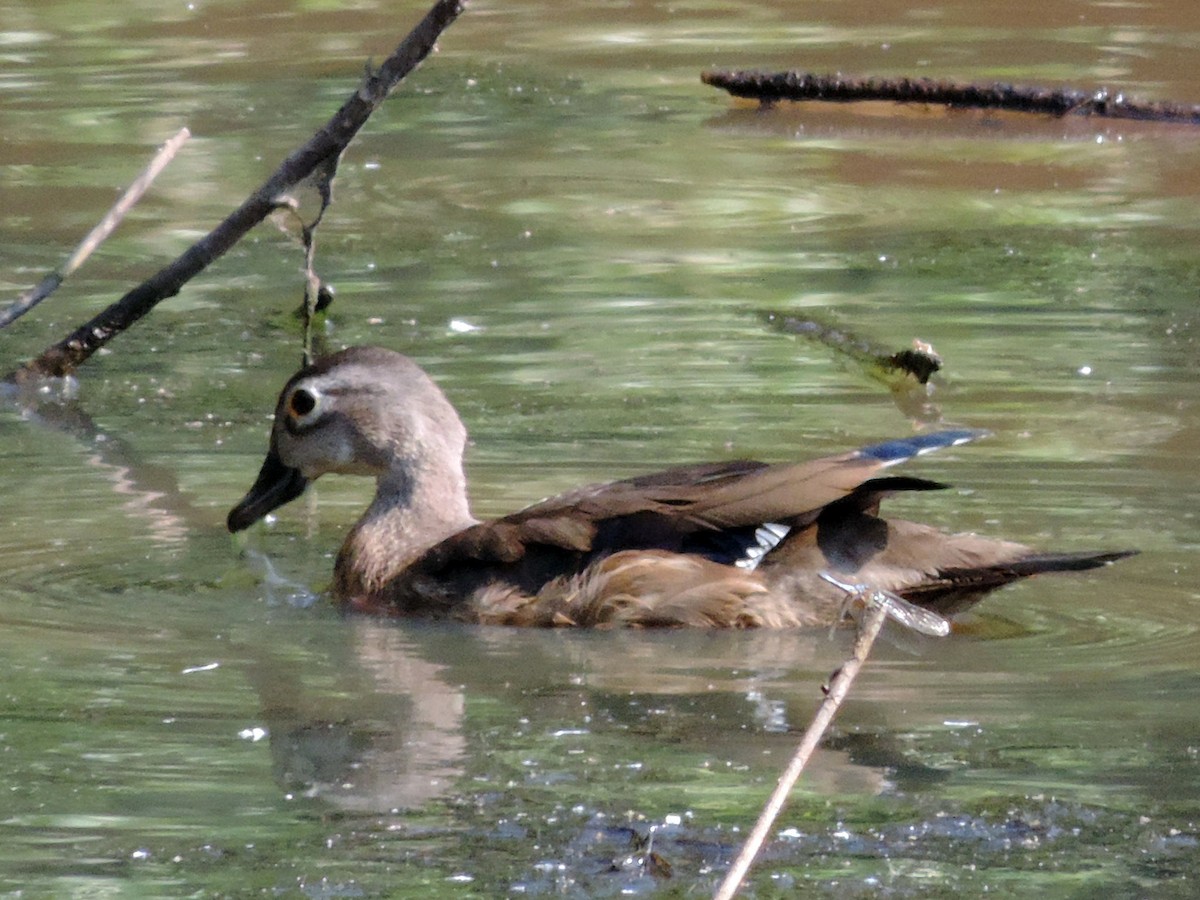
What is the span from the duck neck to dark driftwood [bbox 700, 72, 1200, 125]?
6.14m

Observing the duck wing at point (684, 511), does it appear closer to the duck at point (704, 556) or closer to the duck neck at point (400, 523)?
the duck at point (704, 556)

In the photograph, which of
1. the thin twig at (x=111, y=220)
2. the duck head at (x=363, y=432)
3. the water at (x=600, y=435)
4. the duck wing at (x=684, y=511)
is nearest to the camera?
the water at (x=600, y=435)

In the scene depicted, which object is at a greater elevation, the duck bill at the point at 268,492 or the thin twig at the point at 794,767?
the thin twig at the point at 794,767

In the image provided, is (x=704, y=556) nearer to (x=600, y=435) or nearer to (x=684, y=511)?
(x=684, y=511)

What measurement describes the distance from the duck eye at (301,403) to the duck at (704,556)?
1.77 feet

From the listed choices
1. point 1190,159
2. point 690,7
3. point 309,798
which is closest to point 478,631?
point 309,798

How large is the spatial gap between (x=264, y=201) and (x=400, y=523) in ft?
4.94

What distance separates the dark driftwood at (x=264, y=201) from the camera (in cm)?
791

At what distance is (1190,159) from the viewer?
13227 millimetres

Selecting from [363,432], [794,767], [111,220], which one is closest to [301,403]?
[363,432]

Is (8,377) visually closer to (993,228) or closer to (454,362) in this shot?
(454,362)

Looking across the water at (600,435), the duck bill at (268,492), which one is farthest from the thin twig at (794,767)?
the duck bill at (268,492)

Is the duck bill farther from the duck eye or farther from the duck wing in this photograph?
the duck wing

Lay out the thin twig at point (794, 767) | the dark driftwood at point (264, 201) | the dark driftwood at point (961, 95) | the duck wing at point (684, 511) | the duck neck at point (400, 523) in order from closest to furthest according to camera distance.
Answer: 1. the thin twig at point (794, 767)
2. the duck wing at point (684, 511)
3. the duck neck at point (400, 523)
4. the dark driftwood at point (264, 201)
5. the dark driftwood at point (961, 95)
